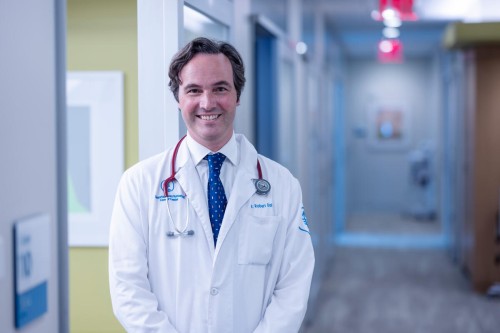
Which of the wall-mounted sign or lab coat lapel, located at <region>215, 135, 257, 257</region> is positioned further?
lab coat lapel, located at <region>215, 135, 257, 257</region>

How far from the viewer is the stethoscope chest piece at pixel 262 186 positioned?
171cm

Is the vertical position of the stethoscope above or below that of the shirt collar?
below

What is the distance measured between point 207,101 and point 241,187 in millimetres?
227

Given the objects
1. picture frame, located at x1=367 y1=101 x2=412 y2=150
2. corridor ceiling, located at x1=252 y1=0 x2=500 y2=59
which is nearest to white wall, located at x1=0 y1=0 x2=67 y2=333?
corridor ceiling, located at x1=252 y1=0 x2=500 y2=59

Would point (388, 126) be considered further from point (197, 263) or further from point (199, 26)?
point (197, 263)

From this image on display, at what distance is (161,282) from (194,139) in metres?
0.35

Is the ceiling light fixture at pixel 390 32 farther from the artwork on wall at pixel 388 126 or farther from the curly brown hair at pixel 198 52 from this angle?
the curly brown hair at pixel 198 52

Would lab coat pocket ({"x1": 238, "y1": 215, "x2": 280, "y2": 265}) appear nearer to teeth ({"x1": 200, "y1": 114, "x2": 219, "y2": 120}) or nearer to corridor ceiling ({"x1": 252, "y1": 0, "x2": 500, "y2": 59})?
teeth ({"x1": 200, "y1": 114, "x2": 219, "y2": 120})

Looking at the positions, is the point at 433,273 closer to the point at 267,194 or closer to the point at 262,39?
the point at 262,39

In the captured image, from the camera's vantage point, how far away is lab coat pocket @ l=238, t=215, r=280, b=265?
1.67m

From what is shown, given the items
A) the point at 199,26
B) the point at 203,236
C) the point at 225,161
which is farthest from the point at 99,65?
the point at 203,236

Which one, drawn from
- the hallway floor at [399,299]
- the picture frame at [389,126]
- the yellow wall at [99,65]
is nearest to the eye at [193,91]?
the yellow wall at [99,65]

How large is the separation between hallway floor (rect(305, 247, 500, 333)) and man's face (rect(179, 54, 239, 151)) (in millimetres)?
3140

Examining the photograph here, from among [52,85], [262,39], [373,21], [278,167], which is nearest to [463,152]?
[373,21]
